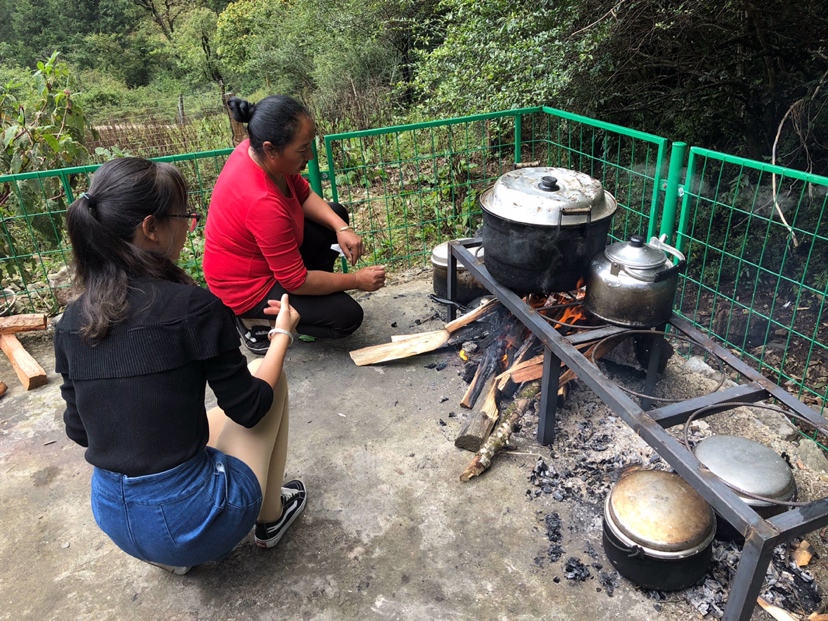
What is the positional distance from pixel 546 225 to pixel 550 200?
11cm

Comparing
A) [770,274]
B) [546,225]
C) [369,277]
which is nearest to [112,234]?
[546,225]

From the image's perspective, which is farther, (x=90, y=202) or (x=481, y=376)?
(x=481, y=376)

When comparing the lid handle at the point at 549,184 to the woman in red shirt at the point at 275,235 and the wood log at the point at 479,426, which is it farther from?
the woman in red shirt at the point at 275,235

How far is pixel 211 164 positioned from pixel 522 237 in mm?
9047

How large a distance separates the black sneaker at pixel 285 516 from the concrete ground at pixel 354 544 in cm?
5

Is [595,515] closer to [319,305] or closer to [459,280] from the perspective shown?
[459,280]

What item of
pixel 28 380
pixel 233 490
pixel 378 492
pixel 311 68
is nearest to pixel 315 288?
pixel 378 492

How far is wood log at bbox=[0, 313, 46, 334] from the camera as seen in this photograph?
390cm

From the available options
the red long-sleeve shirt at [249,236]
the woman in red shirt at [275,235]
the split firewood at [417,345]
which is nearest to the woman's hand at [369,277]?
the woman in red shirt at [275,235]

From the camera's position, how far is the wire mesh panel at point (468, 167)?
4.07m

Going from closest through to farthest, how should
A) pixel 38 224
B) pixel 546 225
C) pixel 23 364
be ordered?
1. pixel 546 225
2. pixel 23 364
3. pixel 38 224

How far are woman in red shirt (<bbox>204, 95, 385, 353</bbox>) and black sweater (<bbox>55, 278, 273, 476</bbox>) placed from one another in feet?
4.66

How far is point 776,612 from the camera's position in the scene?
1984mm

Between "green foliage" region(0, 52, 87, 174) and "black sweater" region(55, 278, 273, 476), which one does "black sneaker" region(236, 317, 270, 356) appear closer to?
"black sweater" region(55, 278, 273, 476)
